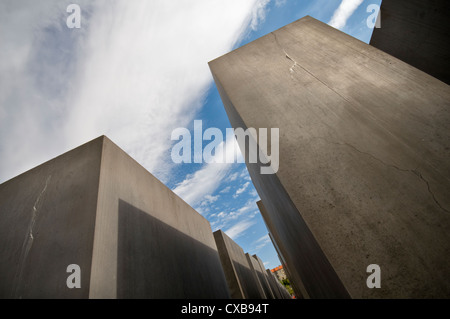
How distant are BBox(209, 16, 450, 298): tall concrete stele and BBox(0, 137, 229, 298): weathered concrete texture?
195 centimetres

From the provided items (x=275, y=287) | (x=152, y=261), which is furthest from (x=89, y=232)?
(x=275, y=287)

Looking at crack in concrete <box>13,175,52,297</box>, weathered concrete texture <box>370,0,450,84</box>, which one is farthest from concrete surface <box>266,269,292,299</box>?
crack in concrete <box>13,175,52,297</box>

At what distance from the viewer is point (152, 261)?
2.89 metres

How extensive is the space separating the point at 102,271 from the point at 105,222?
0.51 meters

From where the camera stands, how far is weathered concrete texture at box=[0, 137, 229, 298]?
6.59 feet

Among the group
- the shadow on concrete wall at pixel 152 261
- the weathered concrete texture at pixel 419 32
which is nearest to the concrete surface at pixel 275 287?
the shadow on concrete wall at pixel 152 261

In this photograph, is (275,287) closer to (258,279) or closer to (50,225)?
(258,279)

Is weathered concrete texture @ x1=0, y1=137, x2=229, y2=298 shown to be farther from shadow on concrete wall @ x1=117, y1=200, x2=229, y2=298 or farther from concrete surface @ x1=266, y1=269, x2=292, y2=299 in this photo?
concrete surface @ x1=266, y1=269, x2=292, y2=299

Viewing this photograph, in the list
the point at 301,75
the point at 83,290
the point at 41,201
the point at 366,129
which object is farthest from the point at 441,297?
the point at 41,201

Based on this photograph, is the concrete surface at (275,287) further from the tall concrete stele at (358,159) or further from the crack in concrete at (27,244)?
the tall concrete stele at (358,159)

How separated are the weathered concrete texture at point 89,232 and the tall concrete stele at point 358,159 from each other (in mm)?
1948

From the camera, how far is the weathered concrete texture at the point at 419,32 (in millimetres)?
3824
